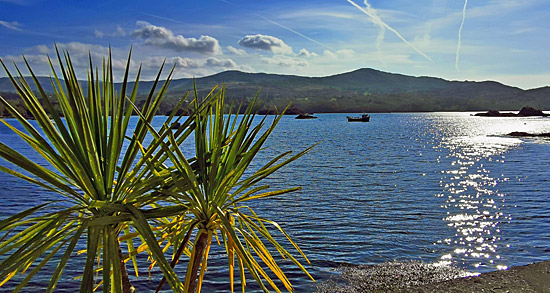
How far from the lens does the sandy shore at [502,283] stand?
29.8ft

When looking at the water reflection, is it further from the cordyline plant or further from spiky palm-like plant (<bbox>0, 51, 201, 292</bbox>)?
spiky palm-like plant (<bbox>0, 51, 201, 292</bbox>)

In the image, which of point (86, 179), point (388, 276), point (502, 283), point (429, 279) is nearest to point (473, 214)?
point (429, 279)

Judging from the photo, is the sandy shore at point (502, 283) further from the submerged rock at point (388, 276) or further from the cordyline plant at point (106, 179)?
the cordyline plant at point (106, 179)

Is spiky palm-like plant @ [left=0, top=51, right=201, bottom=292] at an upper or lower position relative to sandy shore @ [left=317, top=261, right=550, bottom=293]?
upper

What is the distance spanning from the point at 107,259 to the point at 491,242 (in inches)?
557

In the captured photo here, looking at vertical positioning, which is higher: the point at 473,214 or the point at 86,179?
the point at 86,179

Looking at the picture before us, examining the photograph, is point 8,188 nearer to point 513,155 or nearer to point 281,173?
point 281,173

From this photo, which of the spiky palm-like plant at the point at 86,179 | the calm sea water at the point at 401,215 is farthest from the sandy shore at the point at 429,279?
the spiky palm-like plant at the point at 86,179

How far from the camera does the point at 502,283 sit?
9.38m

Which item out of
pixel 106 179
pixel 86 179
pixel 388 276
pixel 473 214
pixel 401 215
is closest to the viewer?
pixel 86 179

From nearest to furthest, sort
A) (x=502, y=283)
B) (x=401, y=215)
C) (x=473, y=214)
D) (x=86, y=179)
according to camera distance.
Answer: (x=86, y=179)
(x=502, y=283)
(x=401, y=215)
(x=473, y=214)

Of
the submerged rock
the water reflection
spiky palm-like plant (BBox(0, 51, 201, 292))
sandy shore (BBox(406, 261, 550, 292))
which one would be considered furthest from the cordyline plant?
the water reflection

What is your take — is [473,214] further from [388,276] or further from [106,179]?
[106,179]

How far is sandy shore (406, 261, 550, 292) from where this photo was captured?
907 cm
